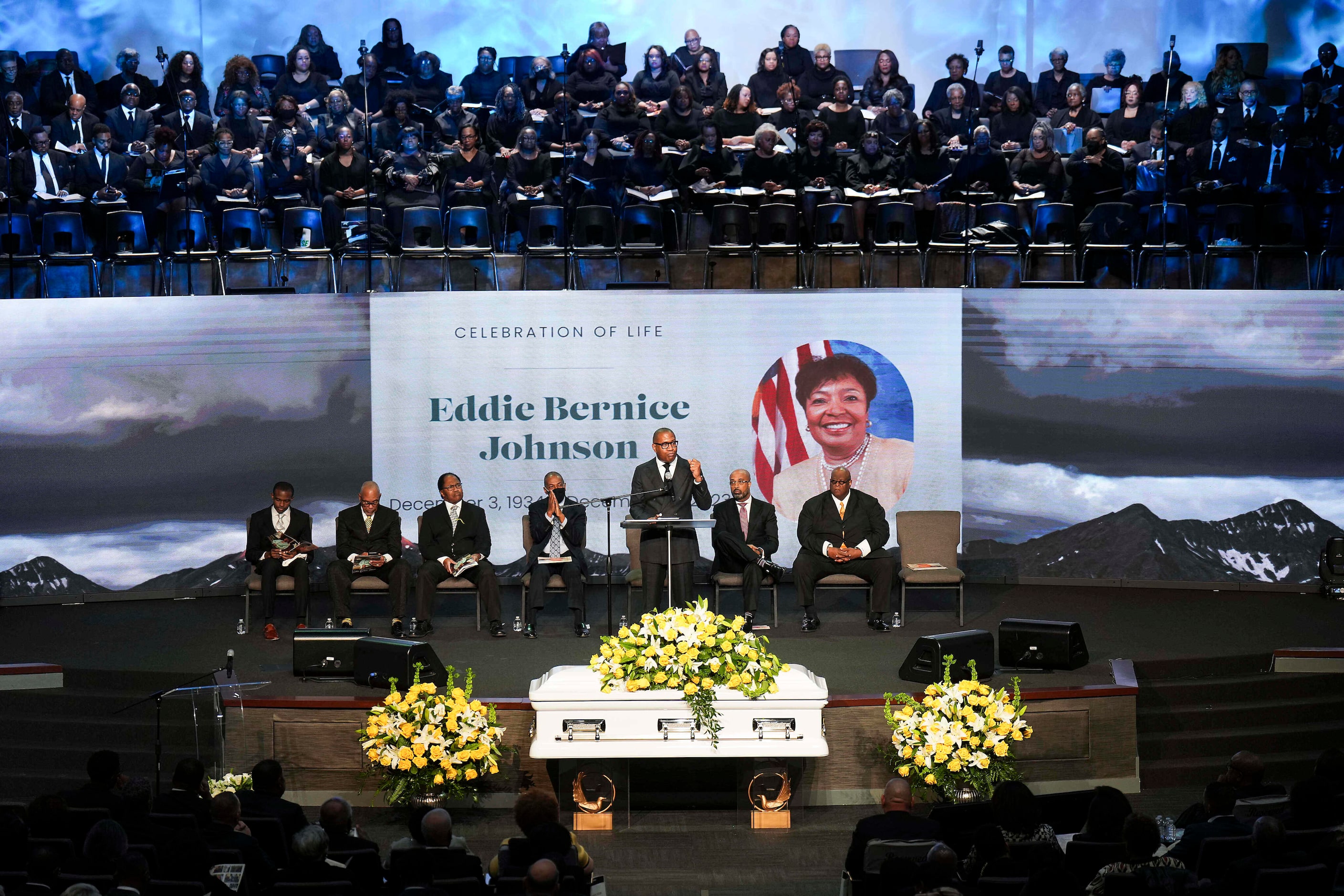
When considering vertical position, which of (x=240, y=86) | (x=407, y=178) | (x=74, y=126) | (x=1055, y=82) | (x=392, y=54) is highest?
(x=392, y=54)

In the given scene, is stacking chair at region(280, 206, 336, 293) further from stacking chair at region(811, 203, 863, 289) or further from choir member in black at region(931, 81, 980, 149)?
choir member in black at region(931, 81, 980, 149)

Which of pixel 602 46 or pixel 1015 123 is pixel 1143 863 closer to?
pixel 1015 123

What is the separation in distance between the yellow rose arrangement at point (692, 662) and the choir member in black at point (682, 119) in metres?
5.80

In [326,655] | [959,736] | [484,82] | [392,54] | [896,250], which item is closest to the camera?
[959,736]

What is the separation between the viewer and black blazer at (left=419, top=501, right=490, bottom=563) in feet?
30.2

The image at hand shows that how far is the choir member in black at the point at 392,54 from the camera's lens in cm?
1161

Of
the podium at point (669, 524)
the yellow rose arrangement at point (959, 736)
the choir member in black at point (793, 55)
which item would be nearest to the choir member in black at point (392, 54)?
the choir member in black at point (793, 55)

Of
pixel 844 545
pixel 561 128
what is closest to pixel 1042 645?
pixel 844 545

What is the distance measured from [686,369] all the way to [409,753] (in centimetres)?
458

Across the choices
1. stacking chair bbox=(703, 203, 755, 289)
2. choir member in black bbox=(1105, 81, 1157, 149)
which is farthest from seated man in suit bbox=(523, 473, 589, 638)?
choir member in black bbox=(1105, 81, 1157, 149)

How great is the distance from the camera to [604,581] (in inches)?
421

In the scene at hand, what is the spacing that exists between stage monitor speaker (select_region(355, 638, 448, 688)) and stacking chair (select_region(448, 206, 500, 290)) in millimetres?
4048

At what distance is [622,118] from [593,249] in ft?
4.20

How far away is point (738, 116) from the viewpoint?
11.6 meters
